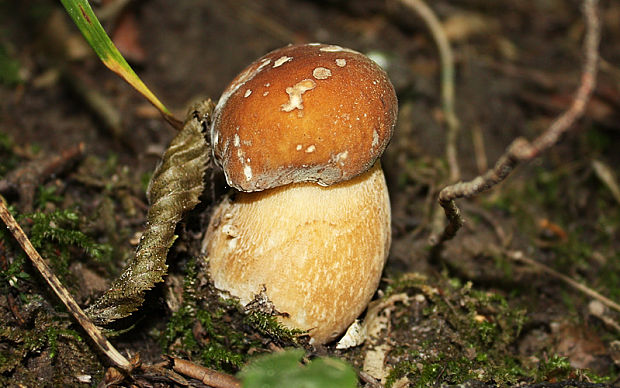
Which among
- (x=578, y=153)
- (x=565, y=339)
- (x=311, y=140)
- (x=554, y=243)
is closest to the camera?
(x=311, y=140)

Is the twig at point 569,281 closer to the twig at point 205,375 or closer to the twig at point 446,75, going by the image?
the twig at point 446,75

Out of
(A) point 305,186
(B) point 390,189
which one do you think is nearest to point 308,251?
(A) point 305,186

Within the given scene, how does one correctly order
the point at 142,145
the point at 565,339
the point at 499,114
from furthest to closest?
the point at 499,114
the point at 142,145
the point at 565,339

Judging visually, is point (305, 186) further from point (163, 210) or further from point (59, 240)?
point (59, 240)

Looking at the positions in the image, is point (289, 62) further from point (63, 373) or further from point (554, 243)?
point (554, 243)

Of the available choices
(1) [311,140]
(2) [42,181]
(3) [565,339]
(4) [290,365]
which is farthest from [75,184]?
(3) [565,339]

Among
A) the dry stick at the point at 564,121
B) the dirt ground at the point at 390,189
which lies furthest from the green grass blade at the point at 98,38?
the dry stick at the point at 564,121

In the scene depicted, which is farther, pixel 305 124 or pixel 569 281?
pixel 569 281
